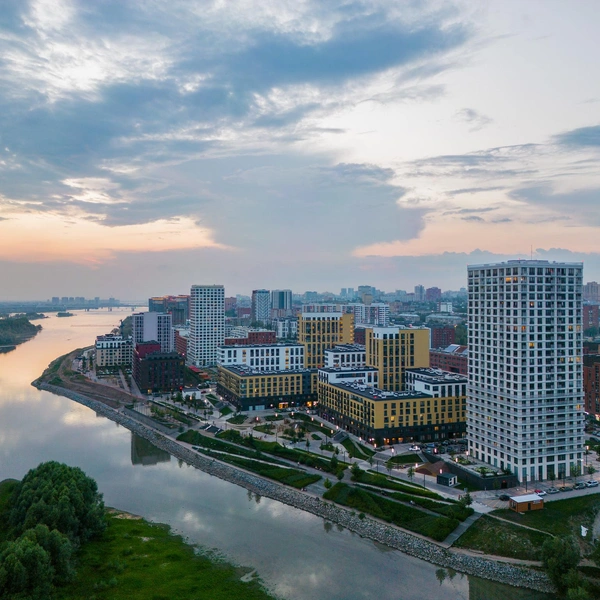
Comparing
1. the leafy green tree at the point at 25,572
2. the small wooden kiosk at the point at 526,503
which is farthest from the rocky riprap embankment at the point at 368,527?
the leafy green tree at the point at 25,572

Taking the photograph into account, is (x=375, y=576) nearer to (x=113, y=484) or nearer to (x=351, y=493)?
(x=351, y=493)

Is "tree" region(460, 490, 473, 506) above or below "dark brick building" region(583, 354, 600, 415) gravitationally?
below

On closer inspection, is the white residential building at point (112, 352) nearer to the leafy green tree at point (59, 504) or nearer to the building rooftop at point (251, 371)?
the building rooftop at point (251, 371)

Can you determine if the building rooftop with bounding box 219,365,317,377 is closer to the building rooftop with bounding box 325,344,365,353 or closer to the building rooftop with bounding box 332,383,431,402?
the building rooftop with bounding box 325,344,365,353

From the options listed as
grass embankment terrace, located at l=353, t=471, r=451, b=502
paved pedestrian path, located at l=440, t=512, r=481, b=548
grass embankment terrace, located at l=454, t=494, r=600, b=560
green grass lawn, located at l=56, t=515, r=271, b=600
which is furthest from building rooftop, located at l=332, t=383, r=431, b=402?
green grass lawn, located at l=56, t=515, r=271, b=600

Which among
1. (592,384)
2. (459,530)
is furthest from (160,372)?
(459,530)

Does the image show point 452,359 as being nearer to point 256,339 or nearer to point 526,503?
point 256,339

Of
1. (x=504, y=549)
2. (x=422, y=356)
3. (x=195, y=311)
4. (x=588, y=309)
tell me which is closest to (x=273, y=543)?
(x=504, y=549)
